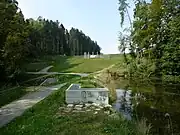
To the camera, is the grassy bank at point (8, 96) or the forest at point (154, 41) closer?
the grassy bank at point (8, 96)

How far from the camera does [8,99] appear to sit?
2059cm

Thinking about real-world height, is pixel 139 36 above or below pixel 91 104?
above

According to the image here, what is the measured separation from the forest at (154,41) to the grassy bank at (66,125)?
3053 centimetres

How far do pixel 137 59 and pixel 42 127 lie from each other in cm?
3982

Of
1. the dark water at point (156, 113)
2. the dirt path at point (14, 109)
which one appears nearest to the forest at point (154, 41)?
the dark water at point (156, 113)

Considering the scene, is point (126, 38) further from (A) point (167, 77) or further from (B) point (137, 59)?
(A) point (167, 77)

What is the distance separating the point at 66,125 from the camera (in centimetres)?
1278

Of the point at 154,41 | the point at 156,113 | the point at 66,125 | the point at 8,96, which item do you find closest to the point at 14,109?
the point at 8,96

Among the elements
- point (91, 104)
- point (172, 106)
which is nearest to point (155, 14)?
point (172, 106)

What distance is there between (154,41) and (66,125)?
3848 centimetres

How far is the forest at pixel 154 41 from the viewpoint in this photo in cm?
4422

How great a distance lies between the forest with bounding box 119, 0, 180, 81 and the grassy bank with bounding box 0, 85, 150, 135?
30530mm

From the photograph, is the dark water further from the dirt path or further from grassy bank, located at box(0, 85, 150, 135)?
the dirt path

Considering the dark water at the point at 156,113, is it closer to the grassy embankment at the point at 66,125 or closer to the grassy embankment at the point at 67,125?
the grassy embankment at the point at 67,125
